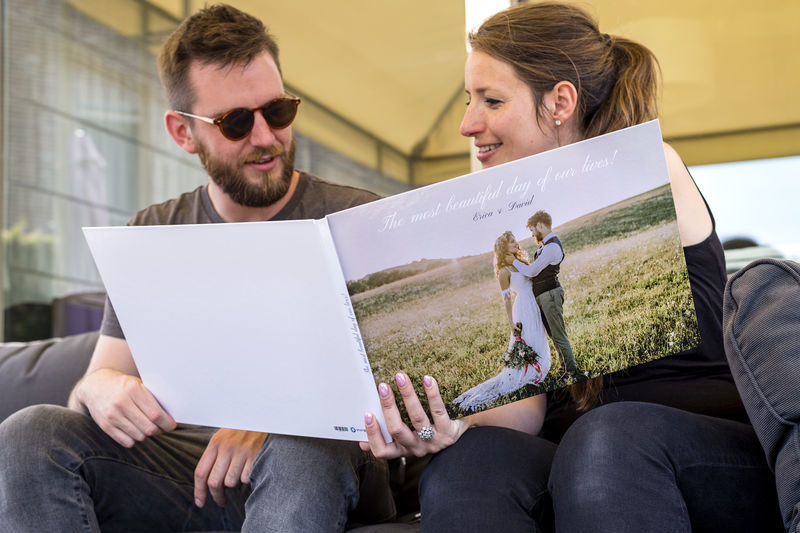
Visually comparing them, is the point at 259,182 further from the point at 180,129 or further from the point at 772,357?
the point at 772,357

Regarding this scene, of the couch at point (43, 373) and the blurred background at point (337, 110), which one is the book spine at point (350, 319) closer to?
the blurred background at point (337, 110)

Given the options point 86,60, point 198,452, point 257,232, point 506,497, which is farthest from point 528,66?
point 86,60

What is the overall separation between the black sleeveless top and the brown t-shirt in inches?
26.7

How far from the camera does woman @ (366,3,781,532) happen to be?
90 cm

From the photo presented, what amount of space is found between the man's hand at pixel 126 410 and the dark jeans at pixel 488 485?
1.34ft

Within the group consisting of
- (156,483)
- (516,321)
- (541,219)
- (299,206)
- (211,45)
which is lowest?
(156,483)

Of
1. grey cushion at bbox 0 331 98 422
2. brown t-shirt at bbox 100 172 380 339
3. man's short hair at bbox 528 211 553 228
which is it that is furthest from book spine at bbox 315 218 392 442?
grey cushion at bbox 0 331 98 422

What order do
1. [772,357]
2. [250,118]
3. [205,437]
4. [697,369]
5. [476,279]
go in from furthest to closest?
1. [250,118]
2. [205,437]
3. [697,369]
4. [476,279]
5. [772,357]

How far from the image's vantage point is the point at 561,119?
1.32 metres

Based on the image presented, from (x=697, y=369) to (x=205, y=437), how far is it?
823 millimetres

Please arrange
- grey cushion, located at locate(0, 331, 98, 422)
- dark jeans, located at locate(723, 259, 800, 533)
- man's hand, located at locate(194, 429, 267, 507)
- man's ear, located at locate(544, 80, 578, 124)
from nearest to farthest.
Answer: dark jeans, located at locate(723, 259, 800, 533), man's hand, located at locate(194, 429, 267, 507), man's ear, located at locate(544, 80, 578, 124), grey cushion, located at locate(0, 331, 98, 422)

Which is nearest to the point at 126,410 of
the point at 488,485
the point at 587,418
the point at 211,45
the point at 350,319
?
the point at 350,319

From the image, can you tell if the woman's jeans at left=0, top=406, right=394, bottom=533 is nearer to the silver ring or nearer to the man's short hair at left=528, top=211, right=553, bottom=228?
the silver ring

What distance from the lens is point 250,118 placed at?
1589 millimetres
